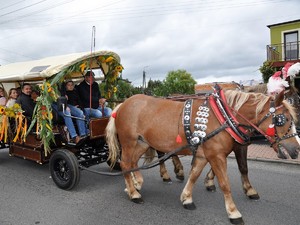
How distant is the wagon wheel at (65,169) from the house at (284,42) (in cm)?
1455

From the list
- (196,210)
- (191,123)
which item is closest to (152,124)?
(191,123)

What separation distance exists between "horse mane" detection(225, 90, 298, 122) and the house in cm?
1405

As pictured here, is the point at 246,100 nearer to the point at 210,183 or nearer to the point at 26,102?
the point at 210,183

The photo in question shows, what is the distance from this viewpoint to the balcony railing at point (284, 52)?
17.1 m

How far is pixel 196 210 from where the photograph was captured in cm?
399

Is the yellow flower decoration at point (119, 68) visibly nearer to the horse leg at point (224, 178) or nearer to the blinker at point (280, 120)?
the horse leg at point (224, 178)

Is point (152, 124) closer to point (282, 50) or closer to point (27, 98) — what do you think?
point (27, 98)

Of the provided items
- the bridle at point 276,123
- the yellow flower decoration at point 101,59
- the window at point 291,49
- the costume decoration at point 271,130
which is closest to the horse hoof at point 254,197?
the bridle at point 276,123

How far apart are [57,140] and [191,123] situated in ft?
9.33

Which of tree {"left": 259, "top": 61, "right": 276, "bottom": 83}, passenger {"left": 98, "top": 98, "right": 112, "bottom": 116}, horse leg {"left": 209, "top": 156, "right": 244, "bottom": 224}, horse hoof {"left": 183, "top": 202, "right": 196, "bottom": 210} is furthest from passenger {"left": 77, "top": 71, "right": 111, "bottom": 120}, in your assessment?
tree {"left": 259, "top": 61, "right": 276, "bottom": 83}

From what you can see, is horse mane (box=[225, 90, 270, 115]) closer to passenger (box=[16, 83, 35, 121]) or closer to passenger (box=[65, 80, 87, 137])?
passenger (box=[65, 80, 87, 137])

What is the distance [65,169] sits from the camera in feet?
16.2

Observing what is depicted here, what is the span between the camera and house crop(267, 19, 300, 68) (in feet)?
56.1

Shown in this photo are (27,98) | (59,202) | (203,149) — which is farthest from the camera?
(27,98)
